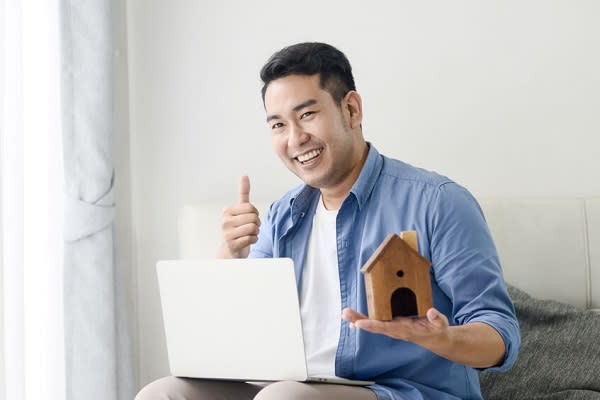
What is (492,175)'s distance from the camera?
249cm

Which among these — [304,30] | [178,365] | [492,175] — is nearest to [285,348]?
[178,365]

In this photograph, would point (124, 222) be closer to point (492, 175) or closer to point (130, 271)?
point (130, 271)

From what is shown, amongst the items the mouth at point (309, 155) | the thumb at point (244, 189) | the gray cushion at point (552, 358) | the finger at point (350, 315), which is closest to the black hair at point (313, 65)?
the mouth at point (309, 155)

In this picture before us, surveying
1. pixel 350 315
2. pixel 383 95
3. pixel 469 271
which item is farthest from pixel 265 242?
pixel 383 95

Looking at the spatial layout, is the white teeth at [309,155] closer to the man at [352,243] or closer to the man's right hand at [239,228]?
the man at [352,243]

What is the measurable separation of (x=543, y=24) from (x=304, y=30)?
2.30ft

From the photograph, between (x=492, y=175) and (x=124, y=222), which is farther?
(x=124, y=222)

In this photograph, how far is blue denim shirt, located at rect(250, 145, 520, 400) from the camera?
1.49m

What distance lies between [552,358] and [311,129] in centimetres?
84

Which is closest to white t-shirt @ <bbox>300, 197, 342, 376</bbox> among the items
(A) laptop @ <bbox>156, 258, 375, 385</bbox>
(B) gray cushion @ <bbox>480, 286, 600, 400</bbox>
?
(A) laptop @ <bbox>156, 258, 375, 385</bbox>

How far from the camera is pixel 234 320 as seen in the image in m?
1.46

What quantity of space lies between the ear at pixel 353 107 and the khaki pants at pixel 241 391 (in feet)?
1.80

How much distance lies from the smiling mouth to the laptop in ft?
1.07

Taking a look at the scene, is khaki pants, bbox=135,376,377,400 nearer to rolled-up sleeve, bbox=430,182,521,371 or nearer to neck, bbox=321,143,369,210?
rolled-up sleeve, bbox=430,182,521,371
